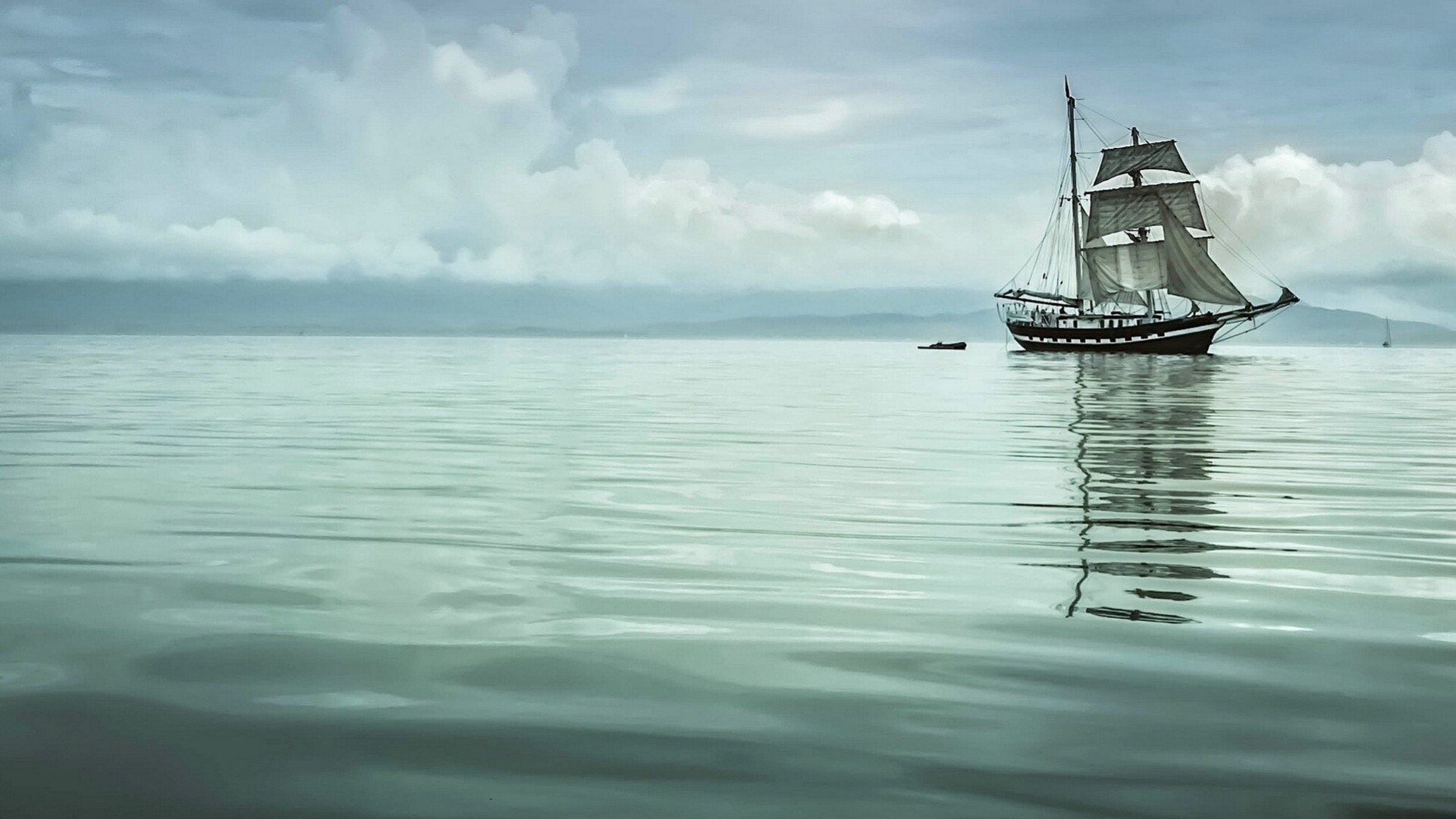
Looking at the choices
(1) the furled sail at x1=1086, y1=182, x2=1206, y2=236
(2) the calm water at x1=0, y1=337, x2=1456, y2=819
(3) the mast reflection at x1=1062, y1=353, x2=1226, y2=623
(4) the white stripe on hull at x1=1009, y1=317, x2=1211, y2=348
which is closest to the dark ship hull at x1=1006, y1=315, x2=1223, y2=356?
(4) the white stripe on hull at x1=1009, y1=317, x2=1211, y2=348

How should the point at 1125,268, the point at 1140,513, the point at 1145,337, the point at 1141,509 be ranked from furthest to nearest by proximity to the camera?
the point at 1125,268 < the point at 1145,337 < the point at 1141,509 < the point at 1140,513

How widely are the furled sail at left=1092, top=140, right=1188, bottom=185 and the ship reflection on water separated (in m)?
117

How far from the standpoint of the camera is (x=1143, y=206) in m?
140

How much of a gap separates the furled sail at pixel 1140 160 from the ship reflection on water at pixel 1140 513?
117 metres

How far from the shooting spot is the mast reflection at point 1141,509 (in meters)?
8.59

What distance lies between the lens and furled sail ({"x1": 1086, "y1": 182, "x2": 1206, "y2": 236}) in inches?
5463

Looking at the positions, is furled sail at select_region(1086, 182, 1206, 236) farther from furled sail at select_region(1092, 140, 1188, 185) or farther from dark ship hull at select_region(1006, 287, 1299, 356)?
dark ship hull at select_region(1006, 287, 1299, 356)

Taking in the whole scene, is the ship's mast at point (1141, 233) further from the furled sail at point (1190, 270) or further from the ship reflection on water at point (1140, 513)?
the ship reflection on water at point (1140, 513)

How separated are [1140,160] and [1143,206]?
5736 millimetres

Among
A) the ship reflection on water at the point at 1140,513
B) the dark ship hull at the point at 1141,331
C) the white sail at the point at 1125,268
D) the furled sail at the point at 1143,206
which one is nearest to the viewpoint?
the ship reflection on water at the point at 1140,513

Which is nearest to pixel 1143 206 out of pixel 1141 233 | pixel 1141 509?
pixel 1141 233

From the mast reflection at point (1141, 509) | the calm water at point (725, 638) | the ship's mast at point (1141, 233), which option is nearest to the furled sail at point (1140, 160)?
the ship's mast at point (1141, 233)

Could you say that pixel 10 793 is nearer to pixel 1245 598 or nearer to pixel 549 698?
pixel 549 698

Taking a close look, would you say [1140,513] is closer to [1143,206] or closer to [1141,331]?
[1141,331]
